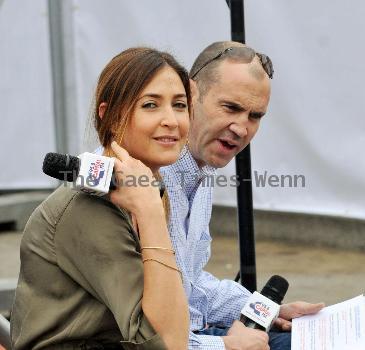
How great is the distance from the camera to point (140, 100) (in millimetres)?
1849

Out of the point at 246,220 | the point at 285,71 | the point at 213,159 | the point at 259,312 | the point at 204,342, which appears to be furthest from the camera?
the point at 285,71

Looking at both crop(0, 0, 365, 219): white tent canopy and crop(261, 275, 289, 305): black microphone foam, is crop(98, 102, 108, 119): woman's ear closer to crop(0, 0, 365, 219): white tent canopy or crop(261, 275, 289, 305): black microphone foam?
crop(261, 275, 289, 305): black microphone foam

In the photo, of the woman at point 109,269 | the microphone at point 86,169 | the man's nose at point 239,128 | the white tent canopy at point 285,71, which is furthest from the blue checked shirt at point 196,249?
the white tent canopy at point 285,71

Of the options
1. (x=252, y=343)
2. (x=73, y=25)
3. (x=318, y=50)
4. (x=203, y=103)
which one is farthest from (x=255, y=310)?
(x=73, y=25)

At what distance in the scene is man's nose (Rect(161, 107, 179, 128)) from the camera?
1.88 m

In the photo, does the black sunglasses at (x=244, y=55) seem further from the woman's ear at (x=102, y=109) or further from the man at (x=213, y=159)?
the woman's ear at (x=102, y=109)

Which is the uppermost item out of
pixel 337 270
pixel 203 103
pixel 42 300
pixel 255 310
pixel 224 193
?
pixel 203 103

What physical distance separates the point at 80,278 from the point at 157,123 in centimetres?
35

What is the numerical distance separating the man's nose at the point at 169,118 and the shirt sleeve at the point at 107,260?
9.0 inches

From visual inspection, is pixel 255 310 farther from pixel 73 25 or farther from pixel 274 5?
pixel 73 25

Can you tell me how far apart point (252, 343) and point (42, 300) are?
0.53 m

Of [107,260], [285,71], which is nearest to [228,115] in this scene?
[107,260]

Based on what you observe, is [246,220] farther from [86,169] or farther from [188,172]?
[86,169]

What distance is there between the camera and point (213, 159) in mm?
2355
